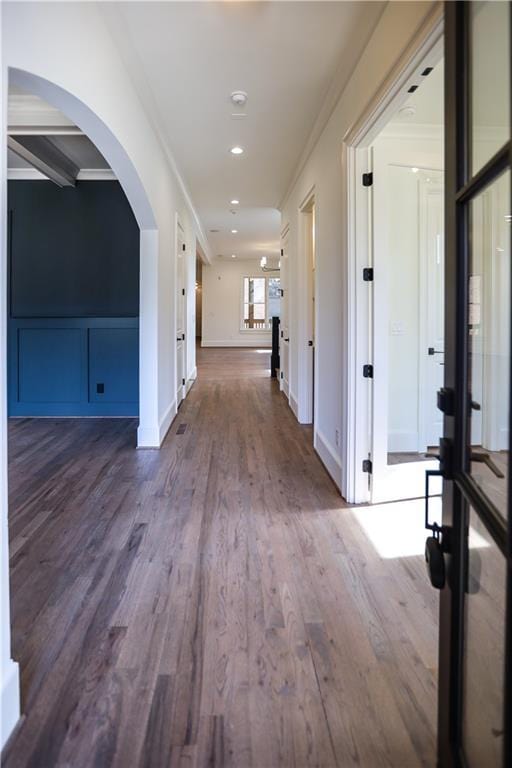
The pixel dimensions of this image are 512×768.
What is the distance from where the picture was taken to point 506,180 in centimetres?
78

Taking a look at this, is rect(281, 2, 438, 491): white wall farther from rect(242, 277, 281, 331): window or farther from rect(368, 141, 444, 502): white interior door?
rect(242, 277, 281, 331): window

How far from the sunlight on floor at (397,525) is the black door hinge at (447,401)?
145 cm

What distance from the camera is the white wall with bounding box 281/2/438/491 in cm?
205

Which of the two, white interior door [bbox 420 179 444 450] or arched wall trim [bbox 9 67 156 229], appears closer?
arched wall trim [bbox 9 67 156 229]

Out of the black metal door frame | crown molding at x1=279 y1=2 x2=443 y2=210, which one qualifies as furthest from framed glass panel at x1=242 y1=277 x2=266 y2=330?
the black metal door frame

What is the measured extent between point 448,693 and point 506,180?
1.10 m

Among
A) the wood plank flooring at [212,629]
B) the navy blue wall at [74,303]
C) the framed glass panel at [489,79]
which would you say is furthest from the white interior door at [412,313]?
the navy blue wall at [74,303]

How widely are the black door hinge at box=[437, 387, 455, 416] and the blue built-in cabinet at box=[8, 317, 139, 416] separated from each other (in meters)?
4.70

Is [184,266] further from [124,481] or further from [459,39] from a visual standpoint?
[459,39]

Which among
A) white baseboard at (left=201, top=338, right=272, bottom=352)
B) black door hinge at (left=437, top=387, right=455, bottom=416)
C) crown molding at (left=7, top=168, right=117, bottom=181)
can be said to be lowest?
black door hinge at (left=437, top=387, right=455, bottom=416)

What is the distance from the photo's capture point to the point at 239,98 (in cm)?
329

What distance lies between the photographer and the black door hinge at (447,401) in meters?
1.03

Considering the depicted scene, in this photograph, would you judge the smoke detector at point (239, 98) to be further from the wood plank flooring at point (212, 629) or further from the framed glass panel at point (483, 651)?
the framed glass panel at point (483, 651)

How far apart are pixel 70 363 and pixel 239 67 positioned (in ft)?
12.2
